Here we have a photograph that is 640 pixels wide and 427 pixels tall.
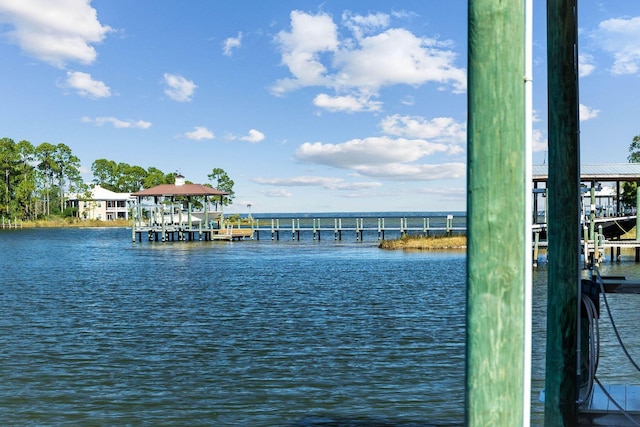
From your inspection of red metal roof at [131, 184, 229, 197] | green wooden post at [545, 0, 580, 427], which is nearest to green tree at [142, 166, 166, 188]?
red metal roof at [131, 184, 229, 197]

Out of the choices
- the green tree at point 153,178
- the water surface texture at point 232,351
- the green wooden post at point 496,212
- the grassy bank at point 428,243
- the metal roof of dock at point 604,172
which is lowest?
the water surface texture at point 232,351

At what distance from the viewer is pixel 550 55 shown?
17.1ft

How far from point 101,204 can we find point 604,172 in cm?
10953

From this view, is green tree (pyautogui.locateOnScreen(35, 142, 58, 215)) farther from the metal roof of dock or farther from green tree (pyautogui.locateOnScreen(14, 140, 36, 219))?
the metal roof of dock

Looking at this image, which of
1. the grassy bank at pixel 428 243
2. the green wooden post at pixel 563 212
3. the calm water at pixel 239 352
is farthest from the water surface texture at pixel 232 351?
the grassy bank at pixel 428 243

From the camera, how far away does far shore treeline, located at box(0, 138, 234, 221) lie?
376 ft

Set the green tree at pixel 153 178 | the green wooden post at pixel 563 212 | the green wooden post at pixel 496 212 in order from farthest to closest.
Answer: the green tree at pixel 153 178, the green wooden post at pixel 563 212, the green wooden post at pixel 496 212

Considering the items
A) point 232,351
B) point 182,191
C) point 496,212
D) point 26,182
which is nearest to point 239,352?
point 232,351

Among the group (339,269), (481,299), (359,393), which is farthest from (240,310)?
(481,299)

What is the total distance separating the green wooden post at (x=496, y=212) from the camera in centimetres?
283

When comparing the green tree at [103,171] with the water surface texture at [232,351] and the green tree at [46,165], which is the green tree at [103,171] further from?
the water surface texture at [232,351]

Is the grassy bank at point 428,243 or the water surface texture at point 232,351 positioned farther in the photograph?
the grassy bank at point 428,243

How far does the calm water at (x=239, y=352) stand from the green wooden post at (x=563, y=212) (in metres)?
4.19

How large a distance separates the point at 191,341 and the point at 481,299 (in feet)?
43.6
